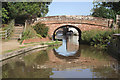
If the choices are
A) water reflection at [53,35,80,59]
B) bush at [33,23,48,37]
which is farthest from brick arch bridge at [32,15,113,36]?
water reflection at [53,35,80,59]

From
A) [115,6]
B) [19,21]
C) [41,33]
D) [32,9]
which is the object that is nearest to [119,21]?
[115,6]

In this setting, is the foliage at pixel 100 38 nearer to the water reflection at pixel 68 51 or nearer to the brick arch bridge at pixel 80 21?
the water reflection at pixel 68 51

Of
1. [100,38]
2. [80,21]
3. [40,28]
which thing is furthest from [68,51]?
[80,21]

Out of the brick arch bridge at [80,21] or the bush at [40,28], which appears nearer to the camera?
the bush at [40,28]

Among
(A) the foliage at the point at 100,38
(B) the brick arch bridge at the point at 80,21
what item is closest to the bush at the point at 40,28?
(B) the brick arch bridge at the point at 80,21

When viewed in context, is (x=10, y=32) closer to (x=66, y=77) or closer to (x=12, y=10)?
(x=12, y=10)

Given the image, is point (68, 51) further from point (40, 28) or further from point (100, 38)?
point (40, 28)

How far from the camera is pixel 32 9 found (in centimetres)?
2380

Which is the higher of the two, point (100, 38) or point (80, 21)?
point (80, 21)

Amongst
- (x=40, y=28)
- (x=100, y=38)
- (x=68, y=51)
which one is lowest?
(x=68, y=51)

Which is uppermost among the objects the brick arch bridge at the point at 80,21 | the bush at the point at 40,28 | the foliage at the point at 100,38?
the brick arch bridge at the point at 80,21

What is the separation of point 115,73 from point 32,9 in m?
19.2

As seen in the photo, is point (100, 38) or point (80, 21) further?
point (80, 21)

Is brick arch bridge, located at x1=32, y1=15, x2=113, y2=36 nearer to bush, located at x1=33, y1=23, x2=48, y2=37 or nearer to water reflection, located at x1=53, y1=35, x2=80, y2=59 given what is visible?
bush, located at x1=33, y1=23, x2=48, y2=37
